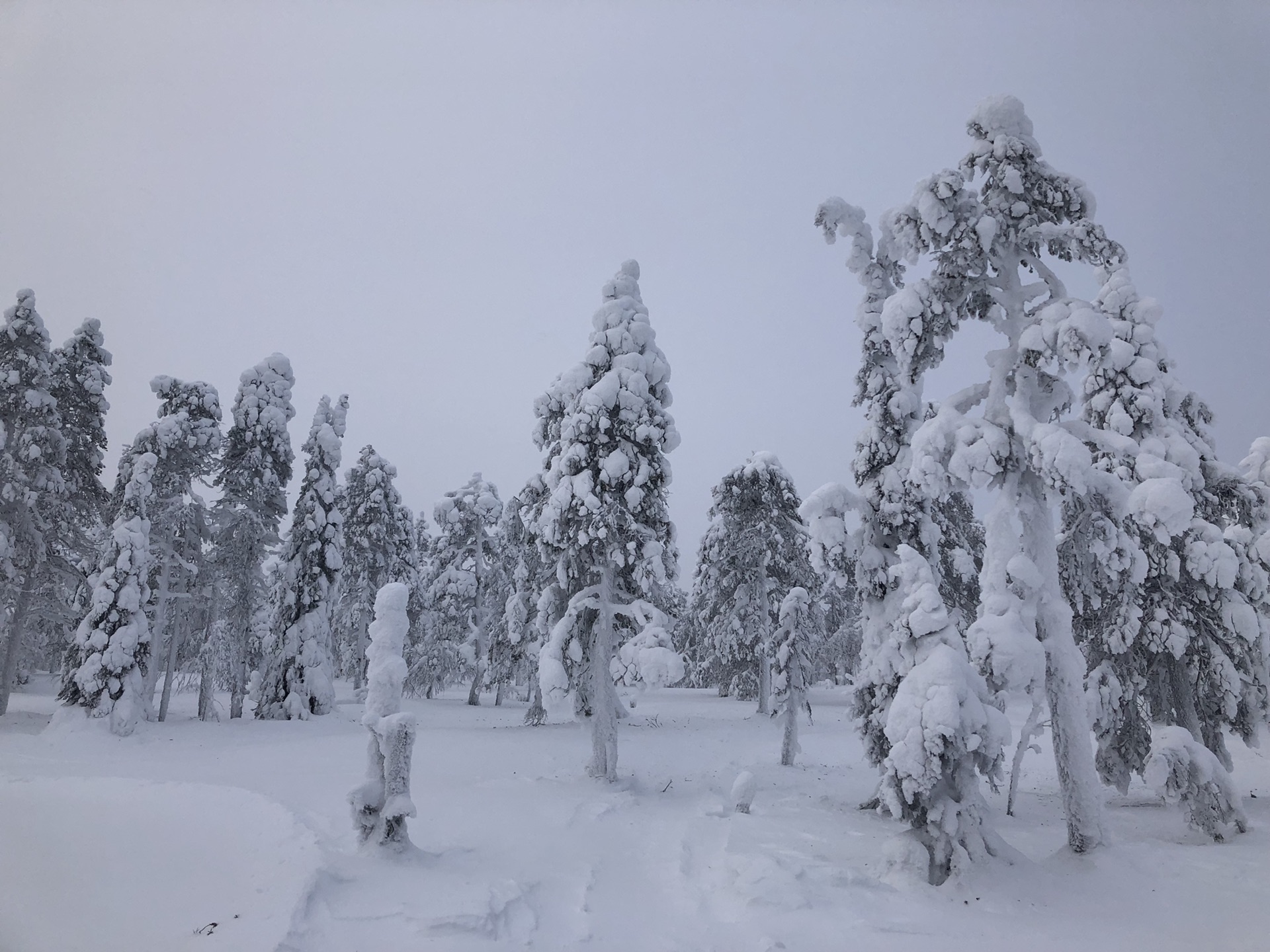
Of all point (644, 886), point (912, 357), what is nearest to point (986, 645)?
point (912, 357)

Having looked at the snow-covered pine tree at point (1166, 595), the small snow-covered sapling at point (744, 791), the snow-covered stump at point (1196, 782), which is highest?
the snow-covered pine tree at point (1166, 595)

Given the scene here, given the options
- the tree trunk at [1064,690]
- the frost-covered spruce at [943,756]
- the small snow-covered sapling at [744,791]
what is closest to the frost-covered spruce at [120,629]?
the small snow-covered sapling at [744,791]

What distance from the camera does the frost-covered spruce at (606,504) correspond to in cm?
1645

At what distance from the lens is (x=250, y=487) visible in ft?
81.1

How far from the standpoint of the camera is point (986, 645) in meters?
9.77

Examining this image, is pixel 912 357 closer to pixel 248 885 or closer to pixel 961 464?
pixel 961 464

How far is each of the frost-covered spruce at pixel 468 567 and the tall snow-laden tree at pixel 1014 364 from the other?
24.8 m

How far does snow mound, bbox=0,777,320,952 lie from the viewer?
6.11 meters

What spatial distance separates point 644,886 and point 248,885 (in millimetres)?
5215

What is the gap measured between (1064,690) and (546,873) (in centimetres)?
872

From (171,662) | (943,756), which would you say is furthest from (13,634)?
(943,756)

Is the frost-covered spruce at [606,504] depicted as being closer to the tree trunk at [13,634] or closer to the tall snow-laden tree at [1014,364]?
the tall snow-laden tree at [1014,364]

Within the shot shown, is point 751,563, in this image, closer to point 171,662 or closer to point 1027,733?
point 1027,733

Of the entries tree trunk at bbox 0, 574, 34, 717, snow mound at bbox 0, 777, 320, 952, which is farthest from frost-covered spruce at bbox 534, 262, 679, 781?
tree trunk at bbox 0, 574, 34, 717
